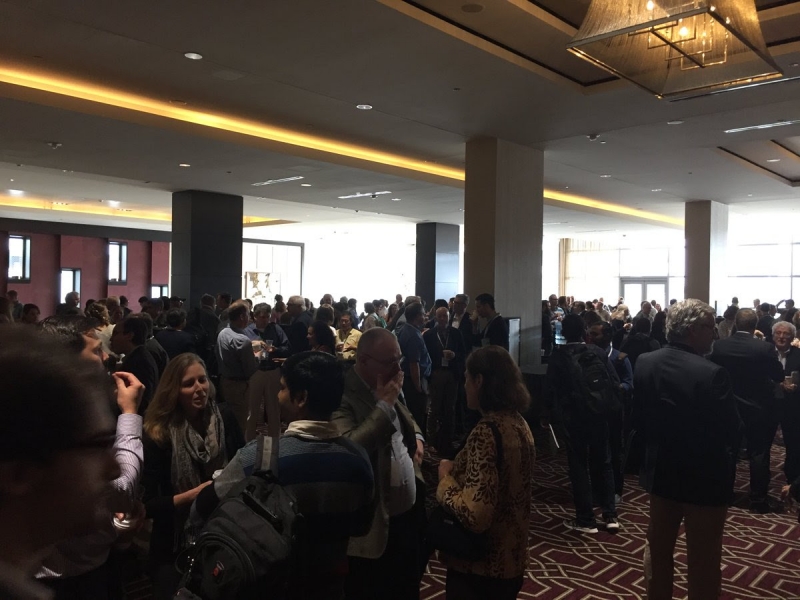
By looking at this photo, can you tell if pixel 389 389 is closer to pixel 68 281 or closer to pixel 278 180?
pixel 278 180

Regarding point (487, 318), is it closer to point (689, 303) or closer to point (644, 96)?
point (644, 96)

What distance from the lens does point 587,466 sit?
201 inches

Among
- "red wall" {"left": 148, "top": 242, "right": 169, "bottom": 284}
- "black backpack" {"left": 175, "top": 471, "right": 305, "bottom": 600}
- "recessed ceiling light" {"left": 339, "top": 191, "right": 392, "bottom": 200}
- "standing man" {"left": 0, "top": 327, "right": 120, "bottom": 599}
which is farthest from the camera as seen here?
"red wall" {"left": 148, "top": 242, "right": 169, "bottom": 284}

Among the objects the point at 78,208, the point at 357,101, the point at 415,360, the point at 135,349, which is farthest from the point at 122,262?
the point at 135,349

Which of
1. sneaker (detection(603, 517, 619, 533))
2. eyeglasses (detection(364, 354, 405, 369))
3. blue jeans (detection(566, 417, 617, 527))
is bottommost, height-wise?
sneaker (detection(603, 517, 619, 533))

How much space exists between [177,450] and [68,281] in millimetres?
19695

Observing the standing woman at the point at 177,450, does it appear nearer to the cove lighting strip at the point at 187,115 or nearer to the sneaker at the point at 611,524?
the sneaker at the point at 611,524

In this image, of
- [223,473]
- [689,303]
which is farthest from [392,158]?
[223,473]

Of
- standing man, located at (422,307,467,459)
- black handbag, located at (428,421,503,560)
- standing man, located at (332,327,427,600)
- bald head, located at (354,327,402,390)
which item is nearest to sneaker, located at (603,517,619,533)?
standing man, located at (422,307,467,459)

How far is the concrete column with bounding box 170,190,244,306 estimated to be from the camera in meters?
12.8

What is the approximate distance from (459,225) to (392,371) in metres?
16.8

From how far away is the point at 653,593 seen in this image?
10.5 feet

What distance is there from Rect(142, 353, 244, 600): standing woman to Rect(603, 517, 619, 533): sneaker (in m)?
3.33

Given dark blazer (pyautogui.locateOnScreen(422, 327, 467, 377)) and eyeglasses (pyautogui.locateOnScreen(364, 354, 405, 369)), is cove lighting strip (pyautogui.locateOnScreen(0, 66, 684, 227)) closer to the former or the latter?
dark blazer (pyautogui.locateOnScreen(422, 327, 467, 377))
